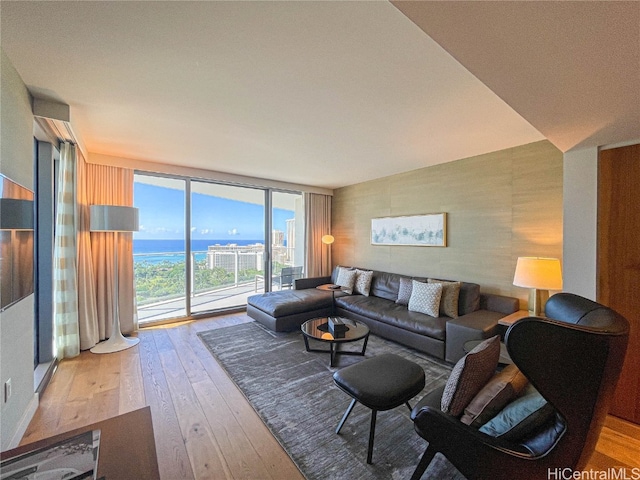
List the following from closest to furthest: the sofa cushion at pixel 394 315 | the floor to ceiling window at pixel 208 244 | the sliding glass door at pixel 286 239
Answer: the sofa cushion at pixel 394 315 → the floor to ceiling window at pixel 208 244 → the sliding glass door at pixel 286 239

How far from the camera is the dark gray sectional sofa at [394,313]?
2795mm

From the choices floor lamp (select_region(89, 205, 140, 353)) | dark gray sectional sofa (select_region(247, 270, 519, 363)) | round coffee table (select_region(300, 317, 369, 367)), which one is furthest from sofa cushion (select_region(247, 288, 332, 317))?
floor lamp (select_region(89, 205, 140, 353))

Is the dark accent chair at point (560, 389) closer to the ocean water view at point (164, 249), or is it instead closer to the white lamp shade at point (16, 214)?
the white lamp shade at point (16, 214)

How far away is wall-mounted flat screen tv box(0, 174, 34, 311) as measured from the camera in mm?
1486

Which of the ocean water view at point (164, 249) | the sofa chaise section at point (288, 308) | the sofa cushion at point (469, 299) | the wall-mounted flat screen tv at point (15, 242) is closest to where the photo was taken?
the wall-mounted flat screen tv at point (15, 242)

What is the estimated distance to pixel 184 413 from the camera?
80.9 inches

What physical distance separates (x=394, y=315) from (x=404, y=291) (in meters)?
0.59

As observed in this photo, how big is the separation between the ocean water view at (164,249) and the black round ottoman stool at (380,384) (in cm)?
349

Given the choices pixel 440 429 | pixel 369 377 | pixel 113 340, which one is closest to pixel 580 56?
pixel 440 429

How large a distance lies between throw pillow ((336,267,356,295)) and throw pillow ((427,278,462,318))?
165cm

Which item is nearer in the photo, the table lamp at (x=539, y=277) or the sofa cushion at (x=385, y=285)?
the table lamp at (x=539, y=277)

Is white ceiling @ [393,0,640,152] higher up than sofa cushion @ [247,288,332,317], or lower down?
higher up

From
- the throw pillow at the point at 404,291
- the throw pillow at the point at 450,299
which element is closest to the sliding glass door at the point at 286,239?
the throw pillow at the point at 404,291

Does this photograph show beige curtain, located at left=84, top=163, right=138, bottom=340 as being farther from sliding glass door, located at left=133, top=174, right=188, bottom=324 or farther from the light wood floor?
the light wood floor
